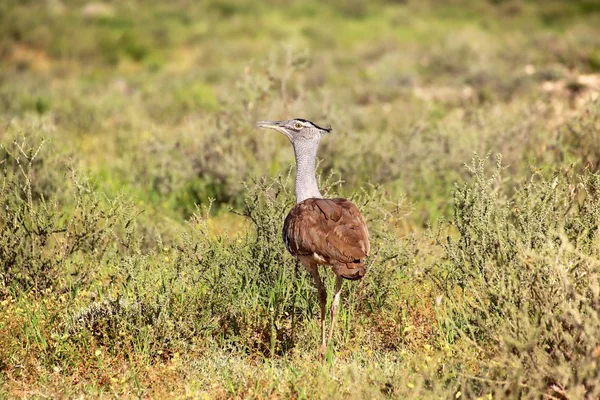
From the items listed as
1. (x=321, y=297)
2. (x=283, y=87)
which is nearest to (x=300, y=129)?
(x=321, y=297)

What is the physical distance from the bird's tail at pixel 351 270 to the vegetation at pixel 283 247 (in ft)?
1.48

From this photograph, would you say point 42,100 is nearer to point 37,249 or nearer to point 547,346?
point 37,249

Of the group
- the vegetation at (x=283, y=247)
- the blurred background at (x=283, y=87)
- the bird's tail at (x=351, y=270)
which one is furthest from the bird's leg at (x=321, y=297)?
the blurred background at (x=283, y=87)

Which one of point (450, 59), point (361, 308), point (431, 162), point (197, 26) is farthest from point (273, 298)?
point (197, 26)

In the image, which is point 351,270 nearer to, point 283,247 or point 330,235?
point 330,235

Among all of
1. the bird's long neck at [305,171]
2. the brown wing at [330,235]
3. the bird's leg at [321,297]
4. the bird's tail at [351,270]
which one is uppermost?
the bird's long neck at [305,171]

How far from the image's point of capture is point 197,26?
2708 centimetres

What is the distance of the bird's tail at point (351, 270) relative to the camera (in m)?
3.53

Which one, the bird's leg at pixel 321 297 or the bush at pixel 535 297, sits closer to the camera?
the bush at pixel 535 297

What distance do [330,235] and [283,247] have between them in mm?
893

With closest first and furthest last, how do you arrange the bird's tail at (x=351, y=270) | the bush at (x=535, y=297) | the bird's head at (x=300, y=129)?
the bush at (x=535, y=297) → the bird's tail at (x=351, y=270) → the bird's head at (x=300, y=129)

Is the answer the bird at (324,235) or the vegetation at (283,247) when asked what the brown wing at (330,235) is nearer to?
the bird at (324,235)

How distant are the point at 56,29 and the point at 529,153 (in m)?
18.3

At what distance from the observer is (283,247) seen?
453cm
